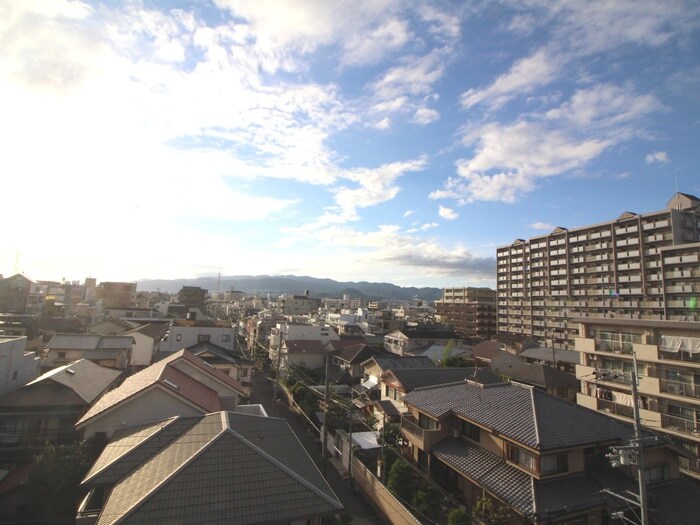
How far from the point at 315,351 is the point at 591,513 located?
3595 cm

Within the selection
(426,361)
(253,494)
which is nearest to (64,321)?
(426,361)

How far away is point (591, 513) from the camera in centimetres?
1367

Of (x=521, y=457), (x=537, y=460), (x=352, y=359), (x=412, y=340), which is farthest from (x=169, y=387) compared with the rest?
(x=412, y=340)

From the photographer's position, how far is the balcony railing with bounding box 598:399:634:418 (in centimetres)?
2522

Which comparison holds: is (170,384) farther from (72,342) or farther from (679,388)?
(679,388)

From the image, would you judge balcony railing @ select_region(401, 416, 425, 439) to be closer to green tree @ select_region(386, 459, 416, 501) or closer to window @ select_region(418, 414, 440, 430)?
window @ select_region(418, 414, 440, 430)

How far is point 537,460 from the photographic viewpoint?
14023mm

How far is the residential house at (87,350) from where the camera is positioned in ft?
110

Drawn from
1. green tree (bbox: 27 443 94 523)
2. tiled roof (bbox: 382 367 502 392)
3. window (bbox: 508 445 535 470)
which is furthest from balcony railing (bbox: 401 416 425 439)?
green tree (bbox: 27 443 94 523)

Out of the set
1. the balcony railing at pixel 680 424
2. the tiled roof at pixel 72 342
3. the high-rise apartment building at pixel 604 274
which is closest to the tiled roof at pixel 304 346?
the tiled roof at pixel 72 342

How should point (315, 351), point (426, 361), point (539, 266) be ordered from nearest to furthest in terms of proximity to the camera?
point (426, 361), point (315, 351), point (539, 266)

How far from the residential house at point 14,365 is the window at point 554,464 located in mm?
28679

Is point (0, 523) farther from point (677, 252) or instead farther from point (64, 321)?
point (677, 252)

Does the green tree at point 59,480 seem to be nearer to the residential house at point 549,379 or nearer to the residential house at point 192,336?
the residential house at point 192,336
